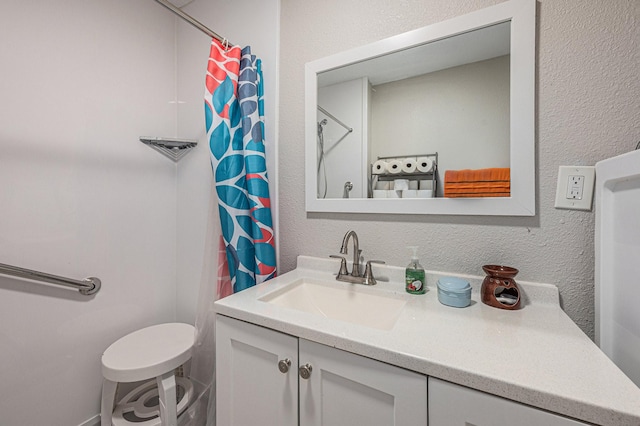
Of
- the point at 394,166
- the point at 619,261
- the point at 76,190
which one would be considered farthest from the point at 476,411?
the point at 76,190

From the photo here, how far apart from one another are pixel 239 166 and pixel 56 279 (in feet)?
3.11

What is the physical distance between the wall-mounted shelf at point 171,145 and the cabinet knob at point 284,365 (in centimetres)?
127

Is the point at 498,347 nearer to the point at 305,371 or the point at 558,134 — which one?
the point at 305,371

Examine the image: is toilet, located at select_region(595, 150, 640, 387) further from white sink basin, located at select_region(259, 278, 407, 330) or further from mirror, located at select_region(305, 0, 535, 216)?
white sink basin, located at select_region(259, 278, 407, 330)

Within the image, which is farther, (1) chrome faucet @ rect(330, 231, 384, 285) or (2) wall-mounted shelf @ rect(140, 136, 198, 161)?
(2) wall-mounted shelf @ rect(140, 136, 198, 161)

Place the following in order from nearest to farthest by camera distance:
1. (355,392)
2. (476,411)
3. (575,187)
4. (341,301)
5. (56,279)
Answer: (476,411), (355,392), (575,187), (341,301), (56,279)

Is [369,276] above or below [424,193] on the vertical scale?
below

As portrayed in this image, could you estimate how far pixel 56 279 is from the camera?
3.68ft

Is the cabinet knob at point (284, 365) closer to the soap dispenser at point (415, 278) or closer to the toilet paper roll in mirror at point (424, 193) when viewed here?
the soap dispenser at point (415, 278)

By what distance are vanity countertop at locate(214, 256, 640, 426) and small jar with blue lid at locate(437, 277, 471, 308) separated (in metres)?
0.02

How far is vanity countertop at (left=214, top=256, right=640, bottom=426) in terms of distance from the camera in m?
0.43

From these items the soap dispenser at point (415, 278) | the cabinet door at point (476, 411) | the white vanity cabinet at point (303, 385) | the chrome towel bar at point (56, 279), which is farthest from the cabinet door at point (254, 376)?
the chrome towel bar at point (56, 279)

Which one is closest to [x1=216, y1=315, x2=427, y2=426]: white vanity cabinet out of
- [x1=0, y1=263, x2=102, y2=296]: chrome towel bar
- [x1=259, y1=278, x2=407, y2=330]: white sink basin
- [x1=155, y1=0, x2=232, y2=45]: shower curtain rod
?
[x1=259, y1=278, x2=407, y2=330]: white sink basin

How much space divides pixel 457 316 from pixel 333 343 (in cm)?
38
